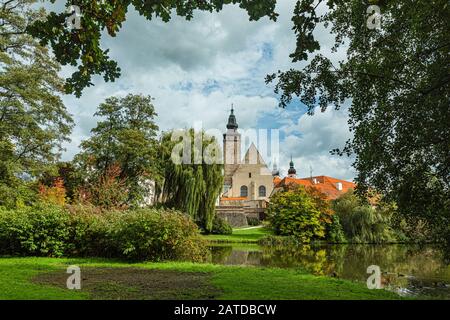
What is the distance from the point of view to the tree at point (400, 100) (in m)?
7.37

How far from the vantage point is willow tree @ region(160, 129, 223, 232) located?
2830 centimetres

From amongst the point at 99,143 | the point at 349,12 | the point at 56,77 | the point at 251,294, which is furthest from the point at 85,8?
the point at 99,143

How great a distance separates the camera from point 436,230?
28.7ft

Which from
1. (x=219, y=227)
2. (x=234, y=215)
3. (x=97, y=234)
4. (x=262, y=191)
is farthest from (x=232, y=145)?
(x=97, y=234)

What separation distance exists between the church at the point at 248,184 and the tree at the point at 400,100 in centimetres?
3596

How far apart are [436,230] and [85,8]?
27.7ft

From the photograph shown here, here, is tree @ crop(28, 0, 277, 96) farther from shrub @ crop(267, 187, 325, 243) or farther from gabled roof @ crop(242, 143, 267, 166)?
gabled roof @ crop(242, 143, 267, 166)

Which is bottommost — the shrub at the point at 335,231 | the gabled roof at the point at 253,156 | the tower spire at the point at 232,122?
the shrub at the point at 335,231

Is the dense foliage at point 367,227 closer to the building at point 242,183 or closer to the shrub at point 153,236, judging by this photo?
the building at point 242,183

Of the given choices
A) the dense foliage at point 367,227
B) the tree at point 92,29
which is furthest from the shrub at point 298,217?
the tree at point 92,29

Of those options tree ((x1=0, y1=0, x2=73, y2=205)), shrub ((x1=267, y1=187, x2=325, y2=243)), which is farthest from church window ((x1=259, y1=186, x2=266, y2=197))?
tree ((x1=0, y1=0, x2=73, y2=205))

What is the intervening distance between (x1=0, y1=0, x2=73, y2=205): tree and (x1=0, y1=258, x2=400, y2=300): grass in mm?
10601

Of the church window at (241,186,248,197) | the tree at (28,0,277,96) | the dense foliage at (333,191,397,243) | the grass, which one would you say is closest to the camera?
the tree at (28,0,277,96)
